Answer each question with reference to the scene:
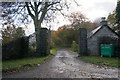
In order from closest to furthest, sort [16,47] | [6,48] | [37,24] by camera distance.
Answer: [6,48]
[16,47]
[37,24]

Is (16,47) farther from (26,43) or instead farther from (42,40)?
(42,40)

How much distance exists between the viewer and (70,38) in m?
39.8

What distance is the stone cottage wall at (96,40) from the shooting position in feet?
41.4

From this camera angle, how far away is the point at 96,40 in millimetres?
12750

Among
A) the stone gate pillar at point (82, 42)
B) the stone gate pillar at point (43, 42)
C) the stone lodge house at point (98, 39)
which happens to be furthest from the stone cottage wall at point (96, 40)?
the stone gate pillar at point (43, 42)

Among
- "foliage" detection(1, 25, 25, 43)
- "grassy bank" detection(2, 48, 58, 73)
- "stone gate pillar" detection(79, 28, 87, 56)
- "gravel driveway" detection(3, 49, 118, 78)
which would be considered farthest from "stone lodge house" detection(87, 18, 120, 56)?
"foliage" detection(1, 25, 25, 43)

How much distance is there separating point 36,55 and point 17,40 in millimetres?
2839

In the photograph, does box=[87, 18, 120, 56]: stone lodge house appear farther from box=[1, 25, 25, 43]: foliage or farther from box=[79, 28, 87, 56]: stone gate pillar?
box=[1, 25, 25, 43]: foliage

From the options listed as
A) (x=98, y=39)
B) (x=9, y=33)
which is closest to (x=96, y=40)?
(x=98, y=39)

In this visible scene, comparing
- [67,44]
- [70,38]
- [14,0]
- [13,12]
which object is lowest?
[67,44]

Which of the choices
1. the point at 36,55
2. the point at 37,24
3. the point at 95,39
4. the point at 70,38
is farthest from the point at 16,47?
the point at 70,38

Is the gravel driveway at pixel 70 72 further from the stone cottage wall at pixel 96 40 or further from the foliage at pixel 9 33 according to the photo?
the stone cottage wall at pixel 96 40

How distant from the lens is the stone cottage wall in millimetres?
12605

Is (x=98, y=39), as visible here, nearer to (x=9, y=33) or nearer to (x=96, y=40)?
(x=96, y=40)
